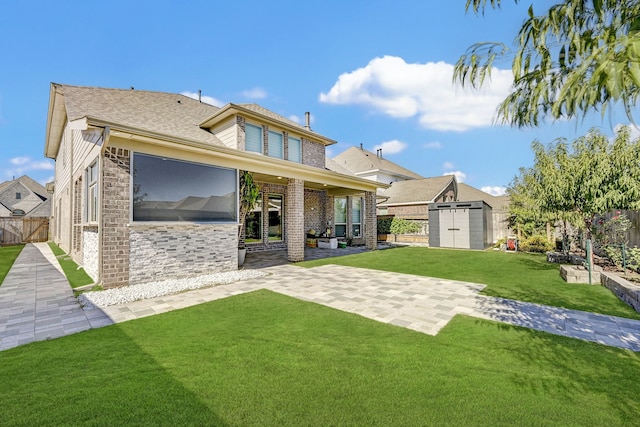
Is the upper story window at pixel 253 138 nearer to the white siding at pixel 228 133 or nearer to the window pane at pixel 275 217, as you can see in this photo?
the white siding at pixel 228 133

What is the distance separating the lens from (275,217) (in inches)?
566

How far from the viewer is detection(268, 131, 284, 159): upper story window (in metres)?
11.5

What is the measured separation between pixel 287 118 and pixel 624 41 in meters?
14.4

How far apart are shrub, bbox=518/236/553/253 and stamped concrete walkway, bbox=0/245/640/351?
9284 mm

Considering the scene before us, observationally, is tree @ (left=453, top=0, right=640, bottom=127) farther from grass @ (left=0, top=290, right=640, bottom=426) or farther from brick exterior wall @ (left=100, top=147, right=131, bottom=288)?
brick exterior wall @ (left=100, top=147, right=131, bottom=288)

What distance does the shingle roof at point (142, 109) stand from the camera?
8.20 m

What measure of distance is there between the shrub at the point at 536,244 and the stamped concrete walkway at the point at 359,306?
9284mm

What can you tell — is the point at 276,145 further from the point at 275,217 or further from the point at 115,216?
the point at 115,216

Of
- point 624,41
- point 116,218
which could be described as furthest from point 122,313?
point 624,41

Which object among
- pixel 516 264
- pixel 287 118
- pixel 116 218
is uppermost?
pixel 287 118

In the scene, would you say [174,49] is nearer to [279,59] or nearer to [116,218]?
[279,59]

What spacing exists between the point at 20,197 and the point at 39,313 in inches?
1806

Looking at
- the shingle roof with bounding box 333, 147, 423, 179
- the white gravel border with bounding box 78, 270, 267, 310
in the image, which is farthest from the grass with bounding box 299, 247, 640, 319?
the shingle roof with bounding box 333, 147, 423, 179

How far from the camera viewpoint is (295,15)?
9234 millimetres
